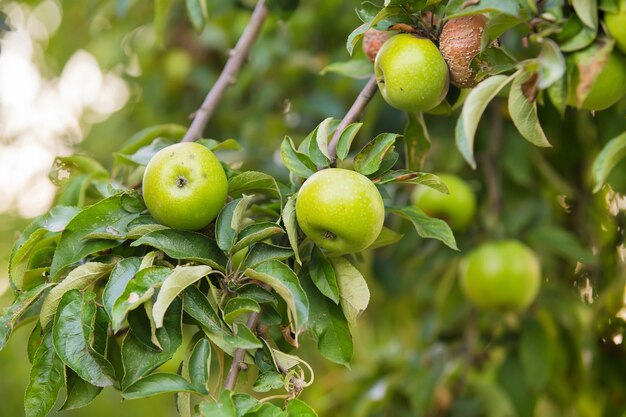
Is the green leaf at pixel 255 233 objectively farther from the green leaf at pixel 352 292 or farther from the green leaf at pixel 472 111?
the green leaf at pixel 472 111

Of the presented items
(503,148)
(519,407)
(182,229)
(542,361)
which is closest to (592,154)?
(503,148)

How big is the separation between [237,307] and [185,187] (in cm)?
18

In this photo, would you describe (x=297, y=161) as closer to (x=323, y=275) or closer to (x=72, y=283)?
(x=323, y=275)

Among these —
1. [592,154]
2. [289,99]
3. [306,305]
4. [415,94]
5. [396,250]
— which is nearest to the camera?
[306,305]

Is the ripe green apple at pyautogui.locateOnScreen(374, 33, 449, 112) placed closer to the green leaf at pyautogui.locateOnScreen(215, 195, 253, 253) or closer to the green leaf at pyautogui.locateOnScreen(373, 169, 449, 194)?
the green leaf at pyautogui.locateOnScreen(373, 169, 449, 194)

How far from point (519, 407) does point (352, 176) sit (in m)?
1.19

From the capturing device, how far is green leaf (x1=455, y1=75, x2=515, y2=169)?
74cm

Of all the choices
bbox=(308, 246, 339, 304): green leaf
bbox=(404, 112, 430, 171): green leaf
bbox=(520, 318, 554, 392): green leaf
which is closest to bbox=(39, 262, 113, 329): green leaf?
bbox=(308, 246, 339, 304): green leaf

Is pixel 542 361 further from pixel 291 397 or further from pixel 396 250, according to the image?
pixel 291 397

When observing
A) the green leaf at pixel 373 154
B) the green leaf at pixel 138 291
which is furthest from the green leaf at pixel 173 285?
the green leaf at pixel 373 154

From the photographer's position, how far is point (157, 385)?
77 centimetres

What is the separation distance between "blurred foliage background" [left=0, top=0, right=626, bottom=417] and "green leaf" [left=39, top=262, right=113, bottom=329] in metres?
0.59

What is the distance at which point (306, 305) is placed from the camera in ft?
2.56

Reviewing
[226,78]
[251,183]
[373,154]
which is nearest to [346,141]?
[373,154]
